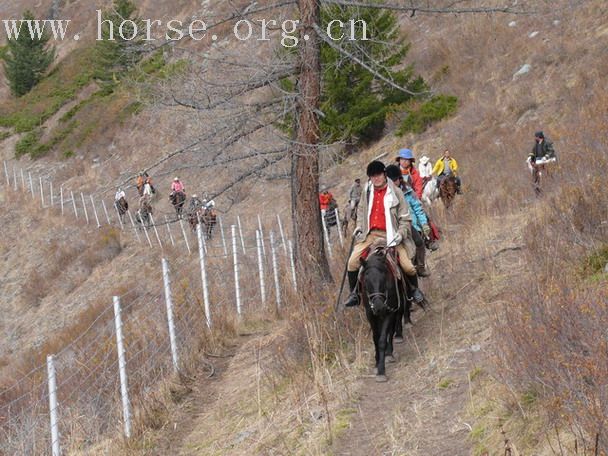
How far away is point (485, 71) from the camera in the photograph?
97.1 ft

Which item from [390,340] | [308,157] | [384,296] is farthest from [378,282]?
[308,157]

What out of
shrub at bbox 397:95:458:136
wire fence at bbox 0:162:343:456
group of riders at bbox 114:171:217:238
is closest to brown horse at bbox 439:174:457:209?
wire fence at bbox 0:162:343:456

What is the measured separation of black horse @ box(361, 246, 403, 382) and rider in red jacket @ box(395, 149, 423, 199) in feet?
11.7

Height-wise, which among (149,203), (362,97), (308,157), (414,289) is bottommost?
(149,203)

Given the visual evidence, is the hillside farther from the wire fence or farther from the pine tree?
the pine tree

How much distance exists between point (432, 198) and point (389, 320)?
11.3 meters

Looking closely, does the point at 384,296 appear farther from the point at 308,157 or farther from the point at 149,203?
the point at 149,203

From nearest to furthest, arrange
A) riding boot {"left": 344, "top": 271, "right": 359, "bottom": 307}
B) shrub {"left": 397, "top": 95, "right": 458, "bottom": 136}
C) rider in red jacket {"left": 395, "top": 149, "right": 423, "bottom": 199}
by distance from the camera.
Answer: riding boot {"left": 344, "top": 271, "right": 359, "bottom": 307} < rider in red jacket {"left": 395, "top": 149, "right": 423, "bottom": 199} < shrub {"left": 397, "top": 95, "right": 458, "bottom": 136}

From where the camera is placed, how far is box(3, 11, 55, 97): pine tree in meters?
59.6

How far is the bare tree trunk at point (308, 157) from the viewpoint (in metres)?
11.6

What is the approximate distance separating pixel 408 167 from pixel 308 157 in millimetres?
1796

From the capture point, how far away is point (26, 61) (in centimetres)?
5988

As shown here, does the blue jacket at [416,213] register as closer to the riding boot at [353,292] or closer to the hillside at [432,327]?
the hillside at [432,327]

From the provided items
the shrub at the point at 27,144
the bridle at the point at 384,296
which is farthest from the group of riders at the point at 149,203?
the shrub at the point at 27,144
